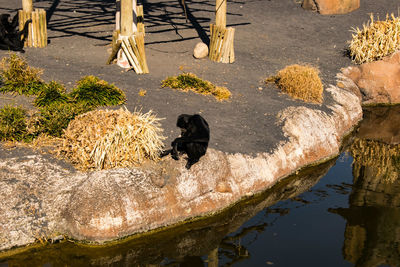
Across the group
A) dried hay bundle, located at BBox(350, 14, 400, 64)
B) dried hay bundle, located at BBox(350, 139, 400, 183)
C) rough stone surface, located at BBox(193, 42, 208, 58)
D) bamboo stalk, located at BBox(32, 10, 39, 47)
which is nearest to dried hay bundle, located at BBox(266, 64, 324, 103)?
dried hay bundle, located at BBox(350, 139, 400, 183)

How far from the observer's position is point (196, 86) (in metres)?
13.9

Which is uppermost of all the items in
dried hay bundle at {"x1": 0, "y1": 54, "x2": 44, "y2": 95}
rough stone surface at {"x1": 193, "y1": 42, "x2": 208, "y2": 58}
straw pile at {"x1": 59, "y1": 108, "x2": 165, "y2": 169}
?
rough stone surface at {"x1": 193, "y1": 42, "x2": 208, "y2": 58}

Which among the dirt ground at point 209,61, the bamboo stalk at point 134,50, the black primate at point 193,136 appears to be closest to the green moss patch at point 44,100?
the dirt ground at point 209,61

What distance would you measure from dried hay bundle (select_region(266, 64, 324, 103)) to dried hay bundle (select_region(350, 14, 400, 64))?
354 centimetres

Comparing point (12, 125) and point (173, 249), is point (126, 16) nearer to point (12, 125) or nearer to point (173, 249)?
point (12, 125)

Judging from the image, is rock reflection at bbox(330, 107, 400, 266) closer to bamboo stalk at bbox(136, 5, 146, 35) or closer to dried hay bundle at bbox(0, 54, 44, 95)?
bamboo stalk at bbox(136, 5, 146, 35)

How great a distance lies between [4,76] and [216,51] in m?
6.72

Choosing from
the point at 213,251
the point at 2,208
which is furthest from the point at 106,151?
the point at 213,251

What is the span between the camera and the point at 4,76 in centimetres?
1310

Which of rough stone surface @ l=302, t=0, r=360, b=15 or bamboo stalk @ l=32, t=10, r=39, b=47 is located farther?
rough stone surface @ l=302, t=0, r=360, b=15

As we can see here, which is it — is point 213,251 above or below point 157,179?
below

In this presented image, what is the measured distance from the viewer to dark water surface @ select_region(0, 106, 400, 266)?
8758mm

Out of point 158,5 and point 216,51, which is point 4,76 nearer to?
point 216,51

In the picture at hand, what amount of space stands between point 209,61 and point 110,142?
7.70 m
